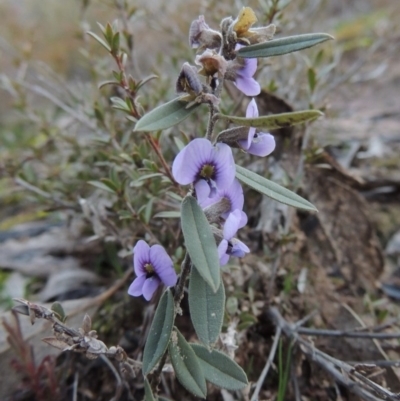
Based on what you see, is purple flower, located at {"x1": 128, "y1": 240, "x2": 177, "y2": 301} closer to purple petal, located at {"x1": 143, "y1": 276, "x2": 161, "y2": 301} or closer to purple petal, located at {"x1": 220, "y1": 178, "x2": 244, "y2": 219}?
purple petal, located at {"x1": 143, "y1": 276, "x2": 161, "y2": 301}

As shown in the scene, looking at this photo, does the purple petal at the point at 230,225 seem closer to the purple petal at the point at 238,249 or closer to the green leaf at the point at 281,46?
the purple petal at the point at 238,249

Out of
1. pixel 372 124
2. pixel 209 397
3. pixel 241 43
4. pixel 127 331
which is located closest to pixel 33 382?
pixel 127 331

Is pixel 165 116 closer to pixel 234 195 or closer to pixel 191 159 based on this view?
pixel 191 159

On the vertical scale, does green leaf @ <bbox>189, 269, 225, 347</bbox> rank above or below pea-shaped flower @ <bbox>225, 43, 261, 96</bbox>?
below

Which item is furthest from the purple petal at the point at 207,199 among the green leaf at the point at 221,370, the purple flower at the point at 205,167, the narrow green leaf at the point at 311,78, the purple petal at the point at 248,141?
the narrow green leaf at the point at 311,78

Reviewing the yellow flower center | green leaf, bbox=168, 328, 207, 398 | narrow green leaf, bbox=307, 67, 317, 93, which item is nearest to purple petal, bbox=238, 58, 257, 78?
the yellow flower center

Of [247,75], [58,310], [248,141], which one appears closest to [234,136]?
[248,141]

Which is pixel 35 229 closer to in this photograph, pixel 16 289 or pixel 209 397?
pixel 16 289
